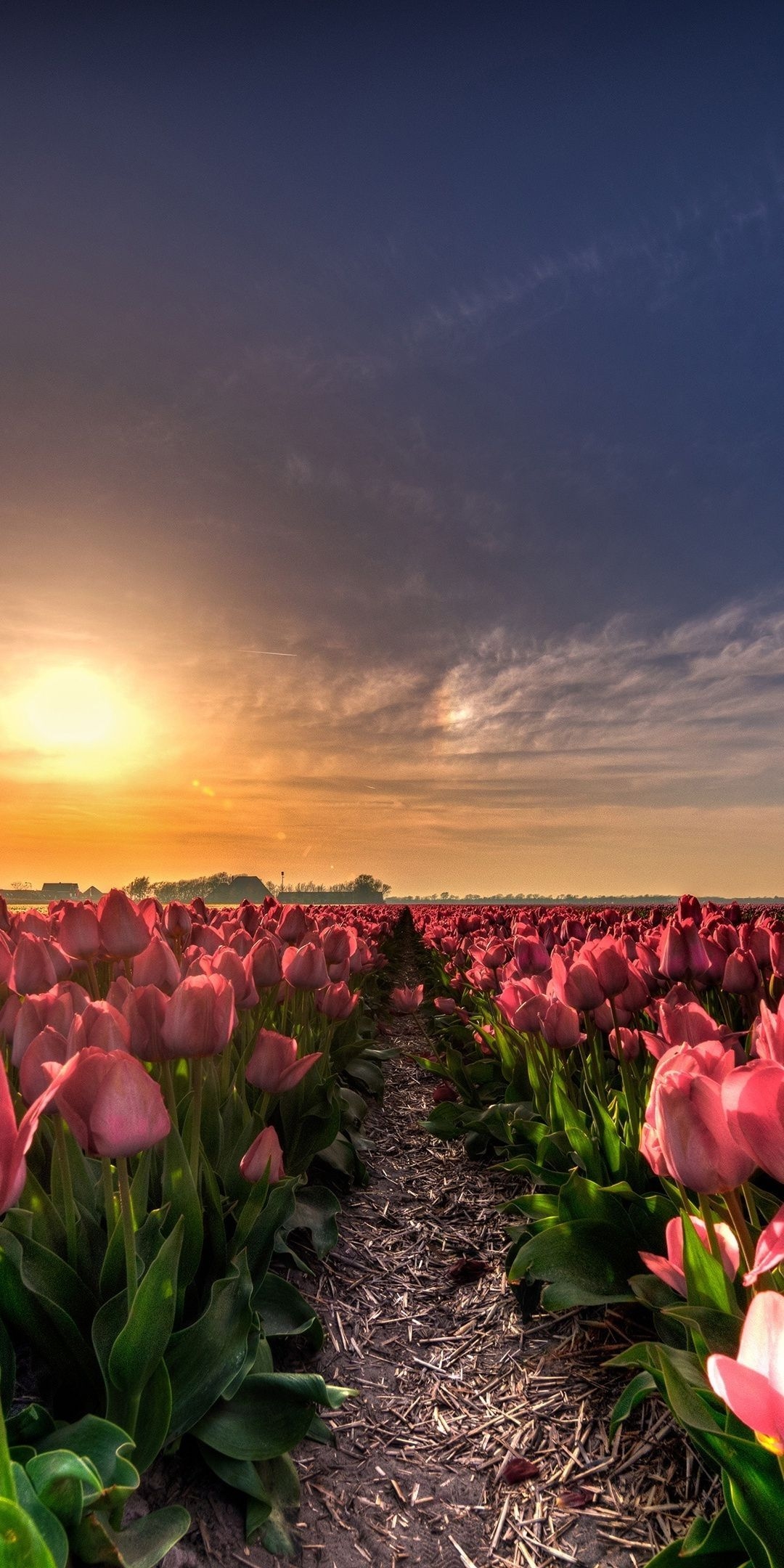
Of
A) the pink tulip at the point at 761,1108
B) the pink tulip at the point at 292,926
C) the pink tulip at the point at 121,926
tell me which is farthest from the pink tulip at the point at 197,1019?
the pink tulip at the point at 292,926

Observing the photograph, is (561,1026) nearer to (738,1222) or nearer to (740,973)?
(740,973)

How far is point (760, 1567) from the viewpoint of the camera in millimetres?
1271

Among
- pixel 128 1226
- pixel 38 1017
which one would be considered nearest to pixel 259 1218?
pixel 128 1226

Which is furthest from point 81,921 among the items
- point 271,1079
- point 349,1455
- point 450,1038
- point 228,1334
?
point 450,1038

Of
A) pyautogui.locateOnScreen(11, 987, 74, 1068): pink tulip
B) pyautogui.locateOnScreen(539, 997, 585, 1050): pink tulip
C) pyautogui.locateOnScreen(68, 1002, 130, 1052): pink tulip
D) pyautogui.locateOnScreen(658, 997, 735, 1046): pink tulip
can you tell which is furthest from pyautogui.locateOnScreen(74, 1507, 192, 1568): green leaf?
pyautogui.locateOnScreen(539, 997, 585, 1050): pink tulip

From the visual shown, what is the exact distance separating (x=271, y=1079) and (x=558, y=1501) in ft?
4.50

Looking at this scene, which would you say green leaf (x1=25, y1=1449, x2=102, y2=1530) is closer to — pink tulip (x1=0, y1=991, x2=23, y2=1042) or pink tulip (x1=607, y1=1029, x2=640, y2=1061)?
pink tulip (x1=0, y1=991, x2=23, y2=1042)

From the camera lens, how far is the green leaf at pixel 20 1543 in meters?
0.94

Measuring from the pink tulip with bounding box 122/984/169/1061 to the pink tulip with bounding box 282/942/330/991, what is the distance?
1445 mm

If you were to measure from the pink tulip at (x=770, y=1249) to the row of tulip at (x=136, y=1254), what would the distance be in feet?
3.08

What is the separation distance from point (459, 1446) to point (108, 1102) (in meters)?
1.74

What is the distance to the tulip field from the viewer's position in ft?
4.23

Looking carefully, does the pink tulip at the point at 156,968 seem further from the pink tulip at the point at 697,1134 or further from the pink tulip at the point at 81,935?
the pink tulip at the point at 697,1134

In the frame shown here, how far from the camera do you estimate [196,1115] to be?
221 centimetres
